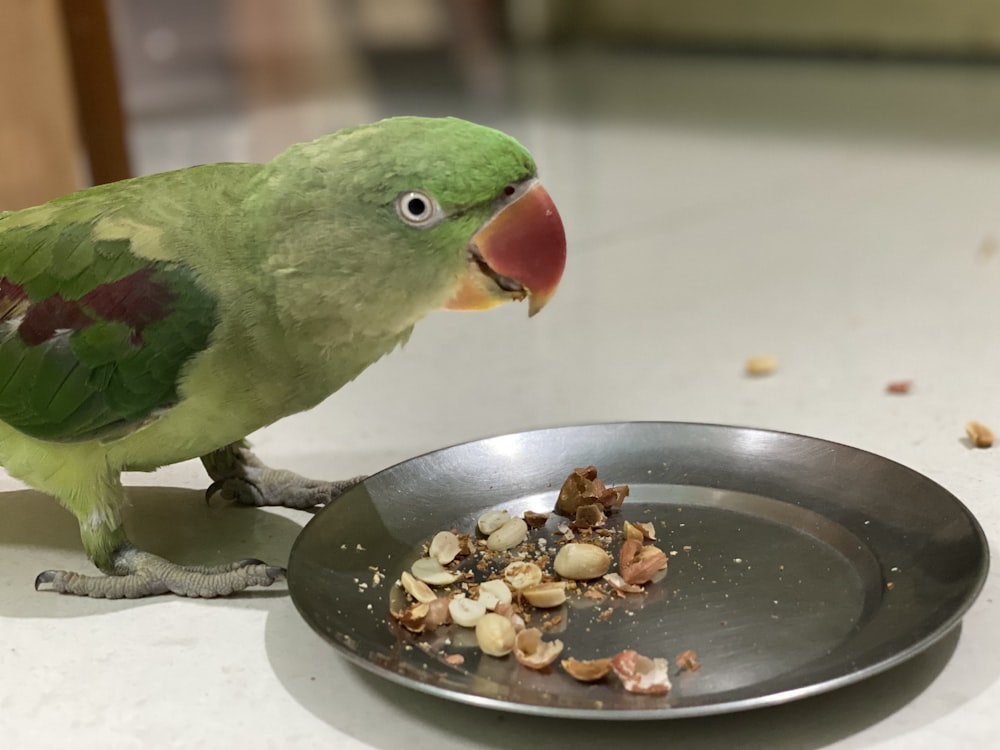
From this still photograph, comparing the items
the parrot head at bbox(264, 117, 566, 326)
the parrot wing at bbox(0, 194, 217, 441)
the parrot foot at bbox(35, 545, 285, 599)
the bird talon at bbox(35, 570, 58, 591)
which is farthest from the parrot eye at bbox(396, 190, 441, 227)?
the bird talon at bbox(35, 570, 58, 591)

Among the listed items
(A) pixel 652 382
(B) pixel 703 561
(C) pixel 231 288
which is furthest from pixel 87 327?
(A) pixel 652 382

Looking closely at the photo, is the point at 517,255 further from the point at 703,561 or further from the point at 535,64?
the point at 535,64

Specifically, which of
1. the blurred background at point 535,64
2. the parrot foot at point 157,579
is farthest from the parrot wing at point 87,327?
the blurred background at point 535,64

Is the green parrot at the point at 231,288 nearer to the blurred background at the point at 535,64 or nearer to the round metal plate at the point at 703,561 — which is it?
the round metal plate at the point at 703,561

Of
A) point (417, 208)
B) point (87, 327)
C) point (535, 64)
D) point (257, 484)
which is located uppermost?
point (417, 208)

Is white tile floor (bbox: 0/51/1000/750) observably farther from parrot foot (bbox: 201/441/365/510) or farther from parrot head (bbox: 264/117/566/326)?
parrot head (bbox: 264/117/566/326)

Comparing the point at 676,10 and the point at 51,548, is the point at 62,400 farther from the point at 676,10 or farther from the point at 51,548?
the point at 676,10

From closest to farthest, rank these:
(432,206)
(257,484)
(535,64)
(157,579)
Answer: (432,206) → (157,579) → (257,484) → (535,64)
